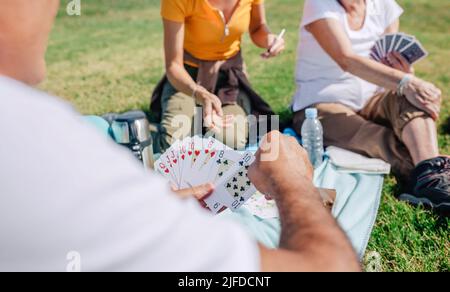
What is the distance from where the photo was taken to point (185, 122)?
377 centimetres

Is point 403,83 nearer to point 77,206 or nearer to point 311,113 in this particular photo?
point 311,113

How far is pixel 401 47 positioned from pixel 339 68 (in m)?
0.41

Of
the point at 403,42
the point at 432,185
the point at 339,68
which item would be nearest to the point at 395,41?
the point at 403,42

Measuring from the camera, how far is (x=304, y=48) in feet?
13.0

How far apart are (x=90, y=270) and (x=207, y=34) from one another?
9.79ft

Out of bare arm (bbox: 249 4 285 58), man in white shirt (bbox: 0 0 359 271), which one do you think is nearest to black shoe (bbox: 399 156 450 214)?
bare arm (bbox: 249 4 285 58)

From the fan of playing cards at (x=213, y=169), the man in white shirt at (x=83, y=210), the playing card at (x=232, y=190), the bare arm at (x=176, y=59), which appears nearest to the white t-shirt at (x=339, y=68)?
the bare arm at (x=176, y=59)

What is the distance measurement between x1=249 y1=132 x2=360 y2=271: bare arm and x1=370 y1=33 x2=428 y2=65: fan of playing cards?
2331 mm

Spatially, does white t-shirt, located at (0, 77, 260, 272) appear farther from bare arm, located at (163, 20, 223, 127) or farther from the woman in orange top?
bare arm, located at (163, 20, 223, 127)

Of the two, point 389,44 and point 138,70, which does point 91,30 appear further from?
point 389,44

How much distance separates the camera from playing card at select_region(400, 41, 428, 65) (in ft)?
12.0

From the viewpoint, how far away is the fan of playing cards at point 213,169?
2422mm

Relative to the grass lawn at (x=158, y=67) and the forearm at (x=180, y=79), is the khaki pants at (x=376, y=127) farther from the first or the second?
the forearm at (x=180, y=79)

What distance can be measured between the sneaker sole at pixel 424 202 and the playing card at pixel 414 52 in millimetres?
950
